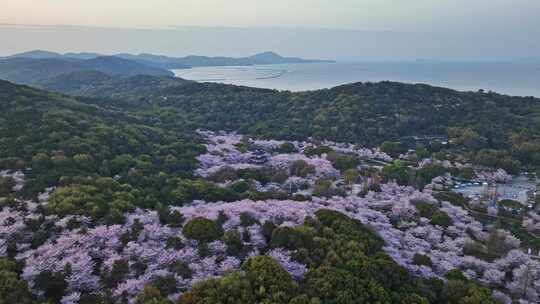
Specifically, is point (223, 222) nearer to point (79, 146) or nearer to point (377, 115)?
point (79, 146)

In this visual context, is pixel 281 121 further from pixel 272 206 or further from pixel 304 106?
pixel 272 206

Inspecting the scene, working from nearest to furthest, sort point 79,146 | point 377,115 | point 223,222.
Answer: point 223,222 → point 79,146 → point 377,115

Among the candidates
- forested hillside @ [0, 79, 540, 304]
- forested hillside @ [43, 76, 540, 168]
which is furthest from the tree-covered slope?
forested hillside @ [43, 76, 540, 168]

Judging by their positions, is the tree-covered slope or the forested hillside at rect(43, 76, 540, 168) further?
the forested hillside at rect(43, 76, 540, 168)

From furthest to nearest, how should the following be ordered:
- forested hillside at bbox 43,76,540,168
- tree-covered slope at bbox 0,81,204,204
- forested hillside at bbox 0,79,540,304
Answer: forested hillside at bbox 43,76,540,168 < tree-covered slope at bbox 0,81,204,204 < forested hillside at bbox 0,79,540,304

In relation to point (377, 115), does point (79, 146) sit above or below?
below

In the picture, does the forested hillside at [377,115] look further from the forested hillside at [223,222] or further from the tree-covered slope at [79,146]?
the tree-covered slope at [79,146]

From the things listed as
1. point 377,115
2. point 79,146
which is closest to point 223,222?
point 79,146

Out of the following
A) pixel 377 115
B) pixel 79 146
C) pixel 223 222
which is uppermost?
pixel 377 115

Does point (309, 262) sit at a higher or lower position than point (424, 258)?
higher

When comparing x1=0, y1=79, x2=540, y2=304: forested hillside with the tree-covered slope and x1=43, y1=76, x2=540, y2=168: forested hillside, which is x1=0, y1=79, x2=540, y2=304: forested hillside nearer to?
the tree-covered slope

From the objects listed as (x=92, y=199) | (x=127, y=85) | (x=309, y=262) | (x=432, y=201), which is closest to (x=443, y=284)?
(x=309, y=262)
